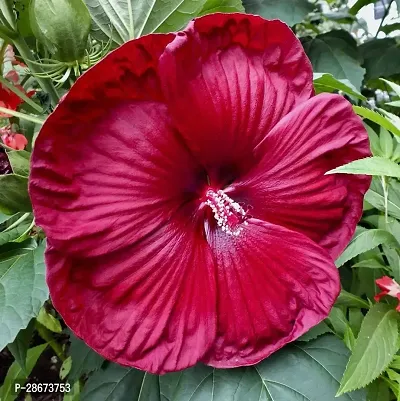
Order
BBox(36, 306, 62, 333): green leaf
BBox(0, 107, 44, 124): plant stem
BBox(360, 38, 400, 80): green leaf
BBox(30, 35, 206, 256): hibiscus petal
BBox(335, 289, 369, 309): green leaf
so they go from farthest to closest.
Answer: BBox(360, 38, 400, 80): green leaf < BBox(36, 306, 62, 333): green leaf < BBox(335, 289, 369, 309): green leaf < BBox(0, 107, 44, 124): plant stem < BBox(30, 35, 206, 256): hibiscus petal

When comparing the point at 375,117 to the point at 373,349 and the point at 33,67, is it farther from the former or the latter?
the point at 33,67

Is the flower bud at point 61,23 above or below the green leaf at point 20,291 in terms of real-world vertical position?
above

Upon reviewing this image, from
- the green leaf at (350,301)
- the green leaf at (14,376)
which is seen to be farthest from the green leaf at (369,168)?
the green leaf at (14,376)

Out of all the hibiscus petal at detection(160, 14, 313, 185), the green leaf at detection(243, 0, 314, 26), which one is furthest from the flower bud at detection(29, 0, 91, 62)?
the green leaf at detection(243, 0, 314, 26)

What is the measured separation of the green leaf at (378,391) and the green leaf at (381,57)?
581 mm

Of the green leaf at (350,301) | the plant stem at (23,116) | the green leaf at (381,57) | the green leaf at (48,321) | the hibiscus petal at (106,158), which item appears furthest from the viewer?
the green leaf at (381,57)

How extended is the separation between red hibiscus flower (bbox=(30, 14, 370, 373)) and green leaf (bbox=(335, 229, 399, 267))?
72mm

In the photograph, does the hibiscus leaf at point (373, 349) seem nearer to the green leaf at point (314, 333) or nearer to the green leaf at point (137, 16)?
the green leaf at point (314, 333)

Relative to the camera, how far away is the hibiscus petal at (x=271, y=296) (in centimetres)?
48

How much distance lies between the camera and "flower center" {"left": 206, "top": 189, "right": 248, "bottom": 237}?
1.62 ft

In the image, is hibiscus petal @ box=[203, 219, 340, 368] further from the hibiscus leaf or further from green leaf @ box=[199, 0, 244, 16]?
green leaf @ box=[199, 0, 244, 16]

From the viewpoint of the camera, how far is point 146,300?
0.46 meters

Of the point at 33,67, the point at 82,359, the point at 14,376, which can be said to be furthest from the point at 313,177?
the point at 14,376

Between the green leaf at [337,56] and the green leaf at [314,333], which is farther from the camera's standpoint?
the green leaf at [337,56]
